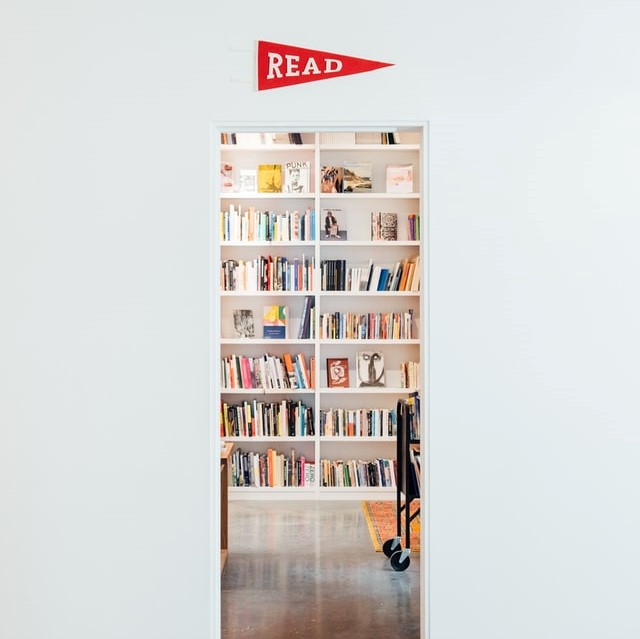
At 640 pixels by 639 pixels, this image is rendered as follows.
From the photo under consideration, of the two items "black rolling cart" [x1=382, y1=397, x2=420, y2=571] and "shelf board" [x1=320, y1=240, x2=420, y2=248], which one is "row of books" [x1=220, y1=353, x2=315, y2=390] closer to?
"shelf board" [x1=320, y1=240, x2=420, y2=248]

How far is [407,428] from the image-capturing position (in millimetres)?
4566

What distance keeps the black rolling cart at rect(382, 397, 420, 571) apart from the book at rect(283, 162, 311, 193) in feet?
7.02

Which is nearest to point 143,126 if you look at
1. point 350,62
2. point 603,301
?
point 350,62

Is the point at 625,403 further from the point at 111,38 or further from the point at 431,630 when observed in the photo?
the point at 111,38

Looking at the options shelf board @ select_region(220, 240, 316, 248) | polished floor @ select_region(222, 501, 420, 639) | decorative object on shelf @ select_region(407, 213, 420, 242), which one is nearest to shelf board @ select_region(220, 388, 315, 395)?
polished floor @ select_region(222, 501, 420, 639)

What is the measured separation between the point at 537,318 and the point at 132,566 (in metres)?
1.92

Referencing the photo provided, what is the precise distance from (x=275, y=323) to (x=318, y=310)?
380mm

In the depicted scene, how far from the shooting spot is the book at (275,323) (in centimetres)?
602

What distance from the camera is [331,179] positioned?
237 inches

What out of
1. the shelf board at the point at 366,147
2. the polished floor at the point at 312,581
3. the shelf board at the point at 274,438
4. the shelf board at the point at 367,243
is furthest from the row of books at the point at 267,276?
the polished floor at the point at 312,581

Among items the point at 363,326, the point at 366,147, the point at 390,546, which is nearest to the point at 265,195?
the point at 366,147

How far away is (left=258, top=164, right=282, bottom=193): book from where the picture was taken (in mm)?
5996

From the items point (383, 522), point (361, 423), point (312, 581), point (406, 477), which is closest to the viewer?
point (312, 581)

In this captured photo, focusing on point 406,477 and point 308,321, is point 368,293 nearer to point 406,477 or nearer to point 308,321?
point 308,321
